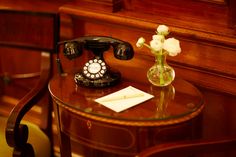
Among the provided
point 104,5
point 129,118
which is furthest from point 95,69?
point 104,5

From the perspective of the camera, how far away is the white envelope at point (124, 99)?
1.49 m

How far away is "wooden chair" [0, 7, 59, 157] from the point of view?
1.66 meters

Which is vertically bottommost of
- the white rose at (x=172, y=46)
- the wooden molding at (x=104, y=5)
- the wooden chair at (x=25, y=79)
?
the wooden chair at (x=25, y=79)

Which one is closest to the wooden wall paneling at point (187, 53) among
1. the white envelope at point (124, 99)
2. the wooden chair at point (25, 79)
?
the wooden chair at point (25, 79)

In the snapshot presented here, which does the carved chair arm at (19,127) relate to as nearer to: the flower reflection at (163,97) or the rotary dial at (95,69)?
the rotary dial at (95,69)

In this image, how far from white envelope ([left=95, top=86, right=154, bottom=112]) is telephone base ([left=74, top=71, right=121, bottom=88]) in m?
0.06

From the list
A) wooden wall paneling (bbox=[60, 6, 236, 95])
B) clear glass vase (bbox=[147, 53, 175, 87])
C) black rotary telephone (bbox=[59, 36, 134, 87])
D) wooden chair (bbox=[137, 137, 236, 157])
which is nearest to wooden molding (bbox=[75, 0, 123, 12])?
wooden wall paneling (bbox=[60, 6, 236, 95])

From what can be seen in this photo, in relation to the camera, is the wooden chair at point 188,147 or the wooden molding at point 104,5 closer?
the wooden chair at point 188,147

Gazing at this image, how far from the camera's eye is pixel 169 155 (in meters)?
1.39

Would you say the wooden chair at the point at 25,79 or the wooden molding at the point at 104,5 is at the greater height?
the wooden molding at the point at 104,5

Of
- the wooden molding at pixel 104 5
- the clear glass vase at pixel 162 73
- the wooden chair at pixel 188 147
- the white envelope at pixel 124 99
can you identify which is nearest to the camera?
the wooden chair at pixel 188 147

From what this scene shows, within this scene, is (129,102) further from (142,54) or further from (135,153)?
(142,54)

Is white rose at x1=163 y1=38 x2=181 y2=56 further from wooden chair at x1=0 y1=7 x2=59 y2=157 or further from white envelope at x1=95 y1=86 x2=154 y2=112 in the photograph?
wooden chair at x1=0 y1=7 x2=59 y2=157

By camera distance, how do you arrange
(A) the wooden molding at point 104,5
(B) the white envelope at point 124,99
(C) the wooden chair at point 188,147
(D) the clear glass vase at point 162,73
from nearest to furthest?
(C) the wooden chair at point 188,147
(B) the white envelope at point 124,99
(D) the clear glass vase at point 162,73
(A) the wooden molding at point 104,5
